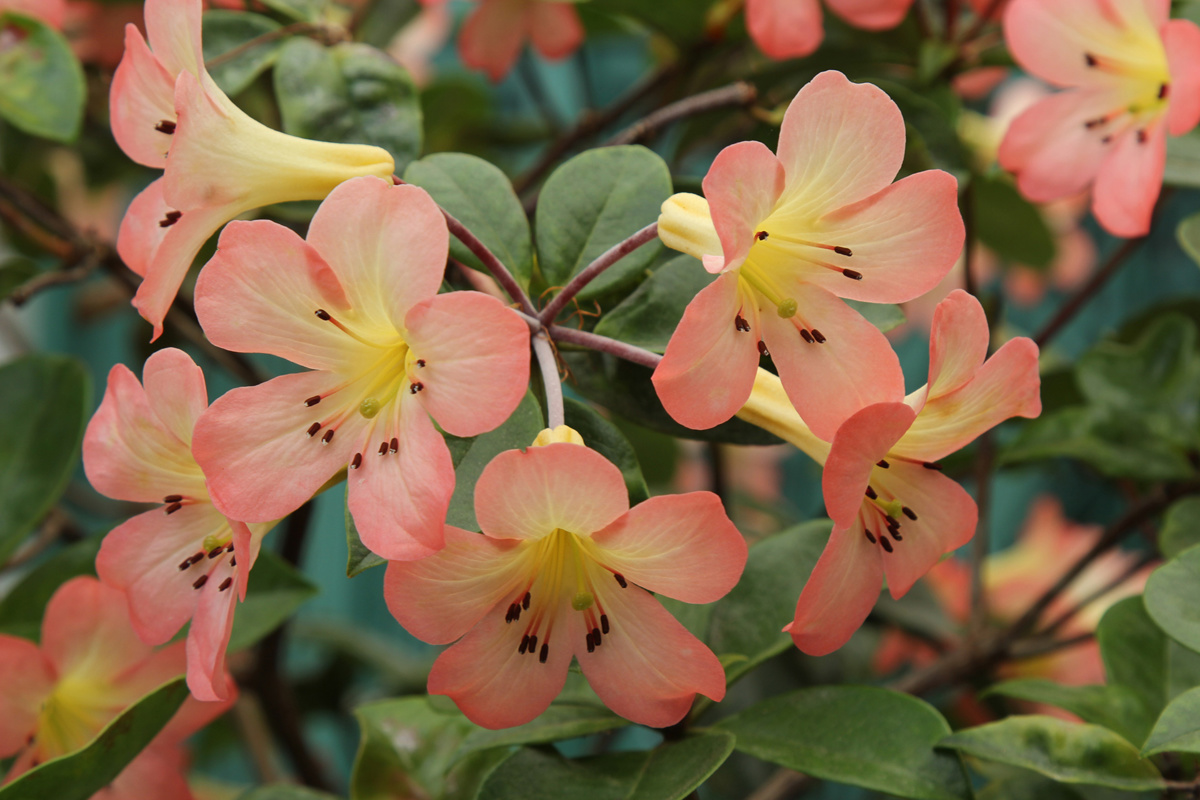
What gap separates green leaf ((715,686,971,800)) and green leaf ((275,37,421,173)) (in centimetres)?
43

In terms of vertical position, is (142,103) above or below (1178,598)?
above

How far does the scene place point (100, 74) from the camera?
3.13 ft

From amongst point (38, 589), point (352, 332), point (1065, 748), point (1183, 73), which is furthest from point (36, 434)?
point (1183, 73)

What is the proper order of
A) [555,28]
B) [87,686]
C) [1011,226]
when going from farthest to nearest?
[1011,226] < [555,28] < [87,686]

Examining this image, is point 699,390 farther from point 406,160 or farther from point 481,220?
point 406,160

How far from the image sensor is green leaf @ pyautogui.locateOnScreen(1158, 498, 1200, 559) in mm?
672

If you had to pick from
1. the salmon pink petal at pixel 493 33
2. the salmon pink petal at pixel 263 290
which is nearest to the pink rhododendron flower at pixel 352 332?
the salmon pink petal at pixel 263 290

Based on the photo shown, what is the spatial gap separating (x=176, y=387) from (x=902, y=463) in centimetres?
39

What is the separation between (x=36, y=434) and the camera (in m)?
0.77

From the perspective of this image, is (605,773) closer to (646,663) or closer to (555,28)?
(646,663)

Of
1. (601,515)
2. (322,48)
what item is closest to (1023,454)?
(601,515)

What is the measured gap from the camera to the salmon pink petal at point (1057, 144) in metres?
0.68

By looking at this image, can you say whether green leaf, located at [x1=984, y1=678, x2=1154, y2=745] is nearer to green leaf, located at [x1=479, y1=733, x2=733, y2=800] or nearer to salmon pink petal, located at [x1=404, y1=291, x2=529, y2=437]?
green leaf, located at [x1=479, y1=733, x2=733, y2=800]

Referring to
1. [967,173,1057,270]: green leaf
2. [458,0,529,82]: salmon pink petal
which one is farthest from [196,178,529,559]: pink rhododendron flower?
[967,173,1057,270]: green leaf
